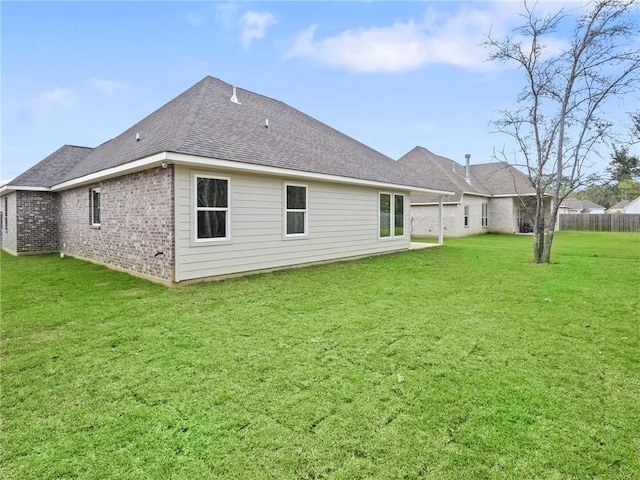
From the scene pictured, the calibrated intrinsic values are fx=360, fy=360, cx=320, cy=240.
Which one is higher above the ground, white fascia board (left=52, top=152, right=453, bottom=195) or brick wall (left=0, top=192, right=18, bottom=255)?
white fascia board (left=52, top=152, right=453, bottom=195)

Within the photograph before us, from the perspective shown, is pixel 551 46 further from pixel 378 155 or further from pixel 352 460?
pixel 352 460

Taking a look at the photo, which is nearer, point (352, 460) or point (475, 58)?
point (352, 460)

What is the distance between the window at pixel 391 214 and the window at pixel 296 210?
12.8 feet

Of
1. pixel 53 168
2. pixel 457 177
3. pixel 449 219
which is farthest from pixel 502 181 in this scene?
pixel 53 168

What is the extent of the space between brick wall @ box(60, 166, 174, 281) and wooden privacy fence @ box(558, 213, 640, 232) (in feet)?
114

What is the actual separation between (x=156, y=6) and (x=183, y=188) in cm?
671

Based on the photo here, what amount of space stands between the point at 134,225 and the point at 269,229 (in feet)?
10.4

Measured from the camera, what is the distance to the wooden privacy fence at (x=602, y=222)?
30.4m

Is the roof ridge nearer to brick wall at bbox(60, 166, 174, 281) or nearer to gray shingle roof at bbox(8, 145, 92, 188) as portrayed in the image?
brick wall at bbox(60, 166, 174, 281)

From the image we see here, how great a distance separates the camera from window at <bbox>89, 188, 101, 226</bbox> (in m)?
10.8

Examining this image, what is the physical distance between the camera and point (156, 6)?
10328mm

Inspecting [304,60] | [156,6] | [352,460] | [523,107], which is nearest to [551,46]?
[523,107]

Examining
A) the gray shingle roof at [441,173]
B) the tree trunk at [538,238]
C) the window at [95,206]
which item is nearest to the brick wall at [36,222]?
the window at [95,206]

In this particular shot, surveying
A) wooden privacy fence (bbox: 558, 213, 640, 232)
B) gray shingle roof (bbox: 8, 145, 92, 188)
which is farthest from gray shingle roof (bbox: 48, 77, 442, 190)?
wooden privacy fence (bbox: 558, 213, 640, 232)
